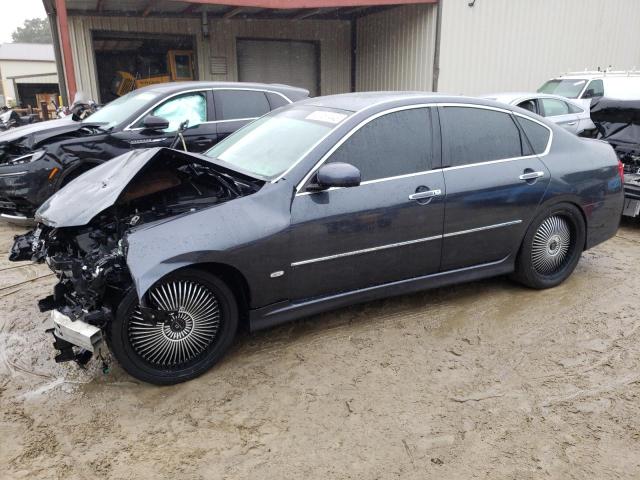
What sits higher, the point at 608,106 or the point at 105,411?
the point at 608,106

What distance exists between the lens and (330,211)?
11.4ft

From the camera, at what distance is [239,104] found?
693 cm

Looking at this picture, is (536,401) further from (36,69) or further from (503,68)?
(36,69)

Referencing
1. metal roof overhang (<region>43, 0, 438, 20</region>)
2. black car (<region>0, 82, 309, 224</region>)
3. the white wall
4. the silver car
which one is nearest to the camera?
black car (<region>0, 82, 309, 224</region>)

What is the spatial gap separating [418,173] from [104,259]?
2164 mm

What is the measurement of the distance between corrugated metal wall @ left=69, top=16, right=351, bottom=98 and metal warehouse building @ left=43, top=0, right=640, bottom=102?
3cm

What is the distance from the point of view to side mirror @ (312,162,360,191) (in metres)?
3.31

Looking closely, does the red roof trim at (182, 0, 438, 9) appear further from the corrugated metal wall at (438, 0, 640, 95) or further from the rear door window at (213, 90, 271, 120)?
the rear door window at (213, 90, 271, 120)

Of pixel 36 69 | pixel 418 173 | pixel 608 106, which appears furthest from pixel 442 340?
pixel 36 69

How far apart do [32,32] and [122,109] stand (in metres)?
96.4

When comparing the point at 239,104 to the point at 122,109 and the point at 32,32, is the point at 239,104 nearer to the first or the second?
the point at 122,109

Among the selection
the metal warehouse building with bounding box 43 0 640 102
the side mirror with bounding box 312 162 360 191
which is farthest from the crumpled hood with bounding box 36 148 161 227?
the metal warehouse building with bounding box 43 0 640 102

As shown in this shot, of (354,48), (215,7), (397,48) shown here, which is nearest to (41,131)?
(215,7)

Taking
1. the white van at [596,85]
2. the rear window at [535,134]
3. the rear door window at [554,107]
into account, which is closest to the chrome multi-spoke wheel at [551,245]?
the rear window at [535,134]
